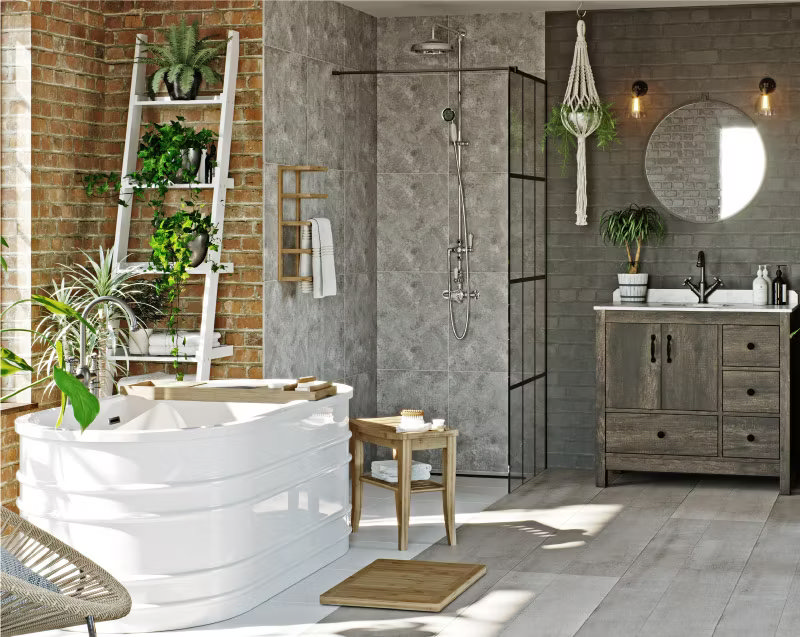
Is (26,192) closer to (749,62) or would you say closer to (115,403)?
(115,403)

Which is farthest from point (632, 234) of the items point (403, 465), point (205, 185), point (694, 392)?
point (205, 185)

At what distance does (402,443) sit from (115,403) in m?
1.26

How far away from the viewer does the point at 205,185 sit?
5.60 m

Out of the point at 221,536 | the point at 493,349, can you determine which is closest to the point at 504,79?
the point at 493,349

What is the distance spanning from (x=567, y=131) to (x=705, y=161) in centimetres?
84

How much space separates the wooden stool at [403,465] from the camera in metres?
5.33

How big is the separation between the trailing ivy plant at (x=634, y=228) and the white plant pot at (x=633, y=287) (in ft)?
0.37

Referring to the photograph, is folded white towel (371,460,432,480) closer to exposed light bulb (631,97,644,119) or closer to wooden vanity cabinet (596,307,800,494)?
wooden vanity cabinet (596,307,800,494)

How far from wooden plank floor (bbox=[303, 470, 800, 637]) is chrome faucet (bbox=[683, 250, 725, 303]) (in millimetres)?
1072

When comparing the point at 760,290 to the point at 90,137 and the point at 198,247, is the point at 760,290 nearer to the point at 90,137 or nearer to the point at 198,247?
the point at 198,247

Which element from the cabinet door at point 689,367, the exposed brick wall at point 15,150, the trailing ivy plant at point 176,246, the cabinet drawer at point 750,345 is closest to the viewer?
the exposed brick wall at point 15,150

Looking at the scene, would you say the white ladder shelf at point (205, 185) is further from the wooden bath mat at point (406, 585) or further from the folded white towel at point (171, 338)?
the wooden bath mat at point (406, 585)

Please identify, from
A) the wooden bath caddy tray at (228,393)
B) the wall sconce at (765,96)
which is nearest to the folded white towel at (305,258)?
the wooden bath caddy tray at (228,393)

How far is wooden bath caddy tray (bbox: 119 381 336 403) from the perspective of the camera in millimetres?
5016
